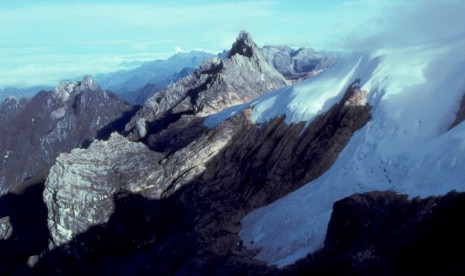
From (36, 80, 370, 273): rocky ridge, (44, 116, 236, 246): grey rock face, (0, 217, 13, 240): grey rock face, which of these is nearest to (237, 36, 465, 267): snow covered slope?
(36, 80, 370, 273): rocky ridge

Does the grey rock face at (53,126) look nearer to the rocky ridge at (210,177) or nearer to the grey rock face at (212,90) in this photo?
the grey rock face at (212,90)

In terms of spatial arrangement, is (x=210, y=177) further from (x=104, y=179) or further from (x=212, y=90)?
(x=212, y=90)

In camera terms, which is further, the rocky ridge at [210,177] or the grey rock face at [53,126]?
the grey rock face at [53,126]

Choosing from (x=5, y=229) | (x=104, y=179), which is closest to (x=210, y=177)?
(x=104, y=179)

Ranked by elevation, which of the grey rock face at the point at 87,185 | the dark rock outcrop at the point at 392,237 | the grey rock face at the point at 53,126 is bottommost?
the grey rock face at the point at 53,126

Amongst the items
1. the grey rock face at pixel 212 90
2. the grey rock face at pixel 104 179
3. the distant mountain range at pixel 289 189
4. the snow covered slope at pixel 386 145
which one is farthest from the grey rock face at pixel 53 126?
the snow covered slope at pixel 386 145

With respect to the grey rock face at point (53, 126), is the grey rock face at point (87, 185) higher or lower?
higher

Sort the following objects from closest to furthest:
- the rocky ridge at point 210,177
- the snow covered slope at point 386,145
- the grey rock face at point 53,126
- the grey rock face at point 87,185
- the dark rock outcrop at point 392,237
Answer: the dark rock outcrop at point 392,237
the snow covered slope at point 386,145
the rocky ridge at point 210,177
the grey rock face at point 87,185
the grey rock face at point 53,126

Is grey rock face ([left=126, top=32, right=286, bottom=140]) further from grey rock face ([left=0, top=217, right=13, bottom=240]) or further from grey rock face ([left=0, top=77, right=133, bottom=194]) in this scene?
grey rock face ([left=0, top=77, right=133, bottom=194])
